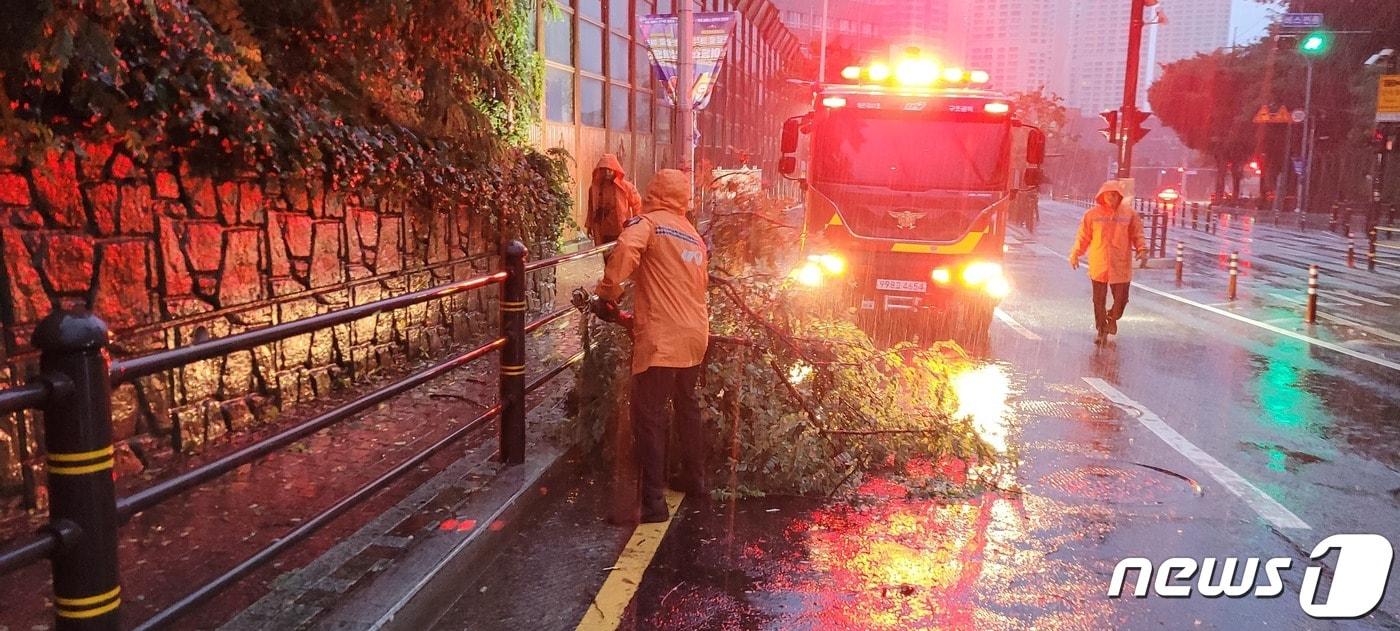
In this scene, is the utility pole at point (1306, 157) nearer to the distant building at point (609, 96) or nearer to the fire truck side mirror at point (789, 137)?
the distant building at point (609, 96)

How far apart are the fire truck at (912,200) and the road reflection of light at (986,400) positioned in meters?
1.11

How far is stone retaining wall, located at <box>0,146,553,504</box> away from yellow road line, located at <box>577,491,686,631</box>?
2.69 metres

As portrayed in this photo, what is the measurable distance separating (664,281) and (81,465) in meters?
2.92

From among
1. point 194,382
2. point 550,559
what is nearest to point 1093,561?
point 550,559

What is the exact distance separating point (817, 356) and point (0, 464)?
425 centimetres

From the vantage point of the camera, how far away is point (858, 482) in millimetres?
5723

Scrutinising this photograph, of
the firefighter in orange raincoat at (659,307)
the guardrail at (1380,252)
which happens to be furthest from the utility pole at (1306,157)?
the firefighter in orange raincoat at (659,307)

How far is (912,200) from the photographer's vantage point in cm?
1037

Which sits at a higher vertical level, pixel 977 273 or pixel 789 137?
pixel 789 137

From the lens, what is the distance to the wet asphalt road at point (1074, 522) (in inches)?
160

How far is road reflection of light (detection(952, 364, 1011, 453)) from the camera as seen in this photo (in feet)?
22.8

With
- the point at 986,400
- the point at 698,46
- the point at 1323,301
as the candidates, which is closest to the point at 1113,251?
the point at 986,400

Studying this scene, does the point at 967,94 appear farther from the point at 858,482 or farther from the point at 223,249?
the point at 223,249

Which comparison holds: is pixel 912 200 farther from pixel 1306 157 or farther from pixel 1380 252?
pixel 1306 157
